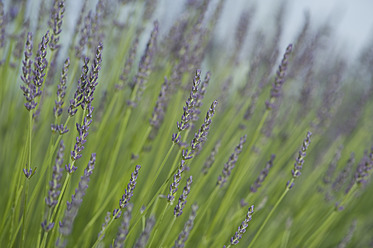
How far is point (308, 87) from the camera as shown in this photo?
2258mm

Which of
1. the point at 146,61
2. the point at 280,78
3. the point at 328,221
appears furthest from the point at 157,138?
the point at 328,221

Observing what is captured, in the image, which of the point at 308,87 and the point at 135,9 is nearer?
the point at 135,9

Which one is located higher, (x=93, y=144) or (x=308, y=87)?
(x=308, y=87)

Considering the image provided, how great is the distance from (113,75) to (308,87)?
1.20m

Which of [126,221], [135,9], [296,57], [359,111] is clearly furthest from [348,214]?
[126,221]

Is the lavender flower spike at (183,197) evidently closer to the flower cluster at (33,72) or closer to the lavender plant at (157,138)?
the lavender plant at (157,138)

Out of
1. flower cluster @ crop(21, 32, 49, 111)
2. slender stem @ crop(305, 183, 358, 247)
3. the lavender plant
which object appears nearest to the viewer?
flower cluster @ crop(21, 32, 49, 111)

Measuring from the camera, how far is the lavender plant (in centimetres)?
109

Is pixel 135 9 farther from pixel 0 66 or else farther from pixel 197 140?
pixel 197 140

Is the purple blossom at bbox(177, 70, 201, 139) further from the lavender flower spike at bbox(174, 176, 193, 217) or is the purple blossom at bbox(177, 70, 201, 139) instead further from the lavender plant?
the lavender flower spike at bbox(174, 176, 193, 217)

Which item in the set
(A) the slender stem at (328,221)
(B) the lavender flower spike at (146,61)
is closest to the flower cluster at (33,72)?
(B) the lavender flower spike at (146,61)

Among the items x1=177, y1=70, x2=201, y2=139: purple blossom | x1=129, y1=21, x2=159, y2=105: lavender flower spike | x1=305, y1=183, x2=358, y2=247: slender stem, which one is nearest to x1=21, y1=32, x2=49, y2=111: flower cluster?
x1=177, y1=70, x2=201, y2=139: purple blossom

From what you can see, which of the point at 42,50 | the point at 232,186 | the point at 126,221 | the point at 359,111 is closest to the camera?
the point at 126,221

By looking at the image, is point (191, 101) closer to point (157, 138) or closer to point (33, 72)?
point (33, 72)
